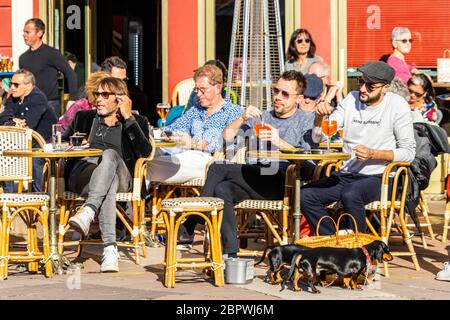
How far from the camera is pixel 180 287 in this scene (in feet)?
24.0

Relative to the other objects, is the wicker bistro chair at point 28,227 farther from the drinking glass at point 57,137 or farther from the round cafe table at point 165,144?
the round cafe table at point 165,144

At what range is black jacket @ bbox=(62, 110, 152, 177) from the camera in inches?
332

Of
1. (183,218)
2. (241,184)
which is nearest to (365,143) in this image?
(241,184)

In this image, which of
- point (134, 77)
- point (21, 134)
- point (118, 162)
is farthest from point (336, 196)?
point (134, 77)

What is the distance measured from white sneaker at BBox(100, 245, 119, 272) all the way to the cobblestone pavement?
6 centimetres

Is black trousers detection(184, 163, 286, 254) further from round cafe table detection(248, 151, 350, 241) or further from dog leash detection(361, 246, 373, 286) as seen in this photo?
dog leash detection(361, 246, 373, 286)

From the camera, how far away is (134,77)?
57.8 feet

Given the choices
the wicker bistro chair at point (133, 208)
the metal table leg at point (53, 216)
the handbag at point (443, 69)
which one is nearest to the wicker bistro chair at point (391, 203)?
the wicker bistro chair at point (133, 208)

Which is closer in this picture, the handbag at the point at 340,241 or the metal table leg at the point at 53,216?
the handbag at the point at 340,241

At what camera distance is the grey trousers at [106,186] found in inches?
317

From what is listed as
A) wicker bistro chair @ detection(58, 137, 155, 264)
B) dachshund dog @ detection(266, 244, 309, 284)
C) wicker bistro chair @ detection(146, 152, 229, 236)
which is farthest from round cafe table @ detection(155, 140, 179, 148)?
dachshund dog @ detection(266, 244, 309, 284)

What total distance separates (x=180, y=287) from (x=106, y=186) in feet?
3.62

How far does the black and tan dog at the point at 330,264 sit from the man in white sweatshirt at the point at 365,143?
0.67 metres
